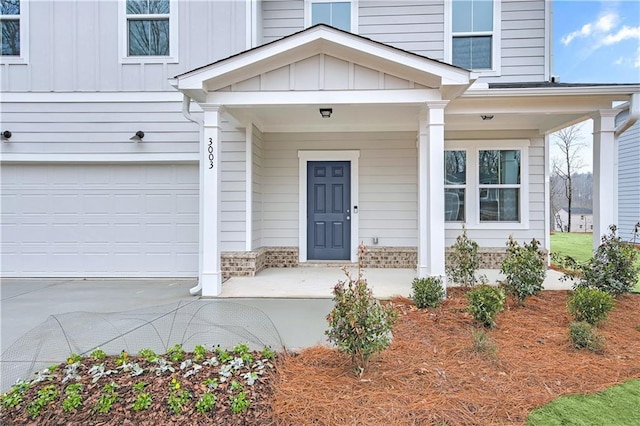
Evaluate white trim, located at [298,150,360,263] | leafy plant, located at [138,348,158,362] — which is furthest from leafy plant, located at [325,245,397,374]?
Result: white trim, located at [298,150,360,263]

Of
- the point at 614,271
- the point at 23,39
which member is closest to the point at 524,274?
the point at 614,271

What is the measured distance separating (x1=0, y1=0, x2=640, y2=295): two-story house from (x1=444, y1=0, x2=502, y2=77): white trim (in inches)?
1.1

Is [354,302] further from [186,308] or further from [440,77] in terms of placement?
[440,77]

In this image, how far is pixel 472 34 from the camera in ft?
23.9

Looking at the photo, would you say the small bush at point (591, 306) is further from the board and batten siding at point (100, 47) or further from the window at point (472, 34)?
the board and batten siding at point (100, 47)

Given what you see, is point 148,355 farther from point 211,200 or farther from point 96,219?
point 96,219

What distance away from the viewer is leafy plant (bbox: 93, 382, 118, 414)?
2508mm

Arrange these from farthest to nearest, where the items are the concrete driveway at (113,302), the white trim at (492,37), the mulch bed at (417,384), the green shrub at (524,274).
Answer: the white trim at (492,37) < the green shrub at (524,274) < the concrete driveway at (113,302) < the mulch bed at (417,384)

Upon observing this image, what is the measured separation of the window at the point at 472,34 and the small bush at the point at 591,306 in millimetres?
4831

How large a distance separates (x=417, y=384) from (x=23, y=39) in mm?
8577

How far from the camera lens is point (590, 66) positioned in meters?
19.8

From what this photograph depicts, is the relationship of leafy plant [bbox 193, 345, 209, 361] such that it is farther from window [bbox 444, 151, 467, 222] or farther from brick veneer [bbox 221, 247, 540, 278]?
window [bbox 444, 151, 467, 222]

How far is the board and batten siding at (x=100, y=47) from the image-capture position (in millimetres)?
6785

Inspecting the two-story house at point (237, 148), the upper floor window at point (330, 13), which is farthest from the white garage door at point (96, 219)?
the upper floor window at point (330, 13)
